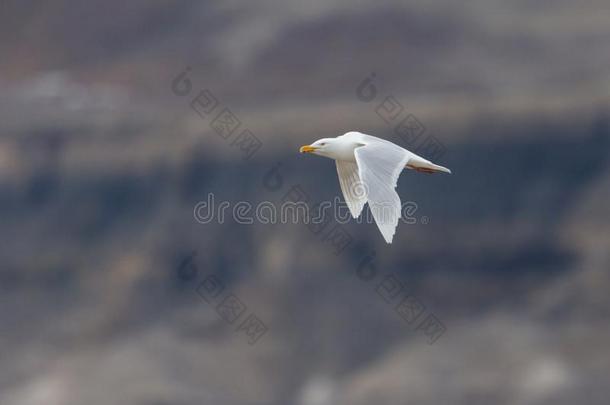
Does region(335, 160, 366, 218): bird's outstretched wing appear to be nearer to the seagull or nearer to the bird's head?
the seagull

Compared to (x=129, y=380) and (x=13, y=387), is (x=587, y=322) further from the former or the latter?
(x=13, y=387)

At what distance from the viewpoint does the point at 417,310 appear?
4006cm

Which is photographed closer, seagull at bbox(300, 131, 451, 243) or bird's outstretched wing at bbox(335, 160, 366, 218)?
seagull at bbox(300, 131, 451, 243)

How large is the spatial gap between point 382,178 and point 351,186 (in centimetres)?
164

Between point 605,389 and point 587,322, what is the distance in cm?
325

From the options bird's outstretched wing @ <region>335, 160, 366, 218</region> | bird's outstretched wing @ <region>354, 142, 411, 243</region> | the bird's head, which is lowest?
bird's outstretched wing @ <region>354, 142, 411, 243</region>

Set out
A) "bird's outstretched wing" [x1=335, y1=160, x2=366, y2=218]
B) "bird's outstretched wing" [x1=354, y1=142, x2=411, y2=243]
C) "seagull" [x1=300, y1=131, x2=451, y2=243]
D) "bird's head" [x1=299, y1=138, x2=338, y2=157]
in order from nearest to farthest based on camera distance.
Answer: "bird's outstretched wing" [x1=354, y1=142, x2=411, y2=243] < "seagull" [x1=300, y1=131, x2=451, y2=243] < "bird's head" [x1=299, y1=138, x2=338, y2=157] < "bird's outstretched wing" [x1=335, y1=160, x2=366, y2=218]

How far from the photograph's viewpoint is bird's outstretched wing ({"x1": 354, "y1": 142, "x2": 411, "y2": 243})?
33.1 feet

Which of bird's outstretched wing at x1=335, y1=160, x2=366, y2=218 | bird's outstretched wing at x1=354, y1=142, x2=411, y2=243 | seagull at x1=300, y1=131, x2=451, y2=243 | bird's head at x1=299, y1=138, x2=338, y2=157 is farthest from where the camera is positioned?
bird's outstretched wing at x1=335, y1=160, x2=366, y2=218

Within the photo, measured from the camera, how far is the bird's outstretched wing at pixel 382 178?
10078 mm

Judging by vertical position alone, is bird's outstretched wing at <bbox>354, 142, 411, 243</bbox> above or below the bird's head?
below

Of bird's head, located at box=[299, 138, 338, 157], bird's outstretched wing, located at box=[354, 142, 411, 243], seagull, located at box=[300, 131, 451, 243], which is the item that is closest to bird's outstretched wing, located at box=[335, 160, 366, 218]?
seagull, located at box=[300, 131, 451, 243]

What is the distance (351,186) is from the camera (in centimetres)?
1228

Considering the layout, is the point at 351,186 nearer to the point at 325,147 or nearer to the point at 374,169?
the point at 325,147
